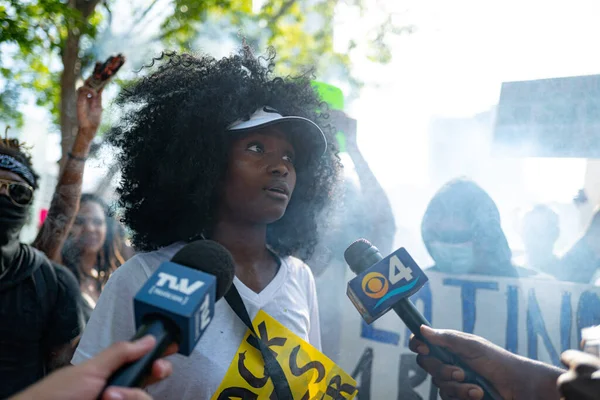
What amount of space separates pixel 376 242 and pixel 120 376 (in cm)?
Result: 273

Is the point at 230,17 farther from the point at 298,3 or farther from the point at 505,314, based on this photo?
the point at 505,314

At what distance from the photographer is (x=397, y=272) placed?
5.21 ft

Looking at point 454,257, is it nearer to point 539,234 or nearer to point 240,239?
point 539,234

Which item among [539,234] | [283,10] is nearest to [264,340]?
[539,234]

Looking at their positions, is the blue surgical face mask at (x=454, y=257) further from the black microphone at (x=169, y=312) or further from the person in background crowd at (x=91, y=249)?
the person in background crowd at (x=91, y=249)

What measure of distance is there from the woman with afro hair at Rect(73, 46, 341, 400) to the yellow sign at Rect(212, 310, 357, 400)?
5 cm

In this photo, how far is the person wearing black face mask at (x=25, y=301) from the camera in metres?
2.35

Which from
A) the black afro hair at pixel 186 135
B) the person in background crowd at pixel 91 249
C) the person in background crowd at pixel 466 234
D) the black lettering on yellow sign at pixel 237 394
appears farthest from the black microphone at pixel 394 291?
the person in background crowd at pixel 91 249

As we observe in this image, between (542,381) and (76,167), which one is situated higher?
(76,167)

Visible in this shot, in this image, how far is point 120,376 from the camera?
89 cm

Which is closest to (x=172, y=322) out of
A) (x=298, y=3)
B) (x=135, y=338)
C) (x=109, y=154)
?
(x=135, y=338)

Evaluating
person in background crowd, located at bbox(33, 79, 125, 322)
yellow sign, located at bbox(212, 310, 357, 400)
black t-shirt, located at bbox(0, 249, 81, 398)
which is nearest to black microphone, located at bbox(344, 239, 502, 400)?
yellow sign, located at bbox(212, 310, 357, 400)

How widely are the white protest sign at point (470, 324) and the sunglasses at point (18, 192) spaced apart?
2.03 meters

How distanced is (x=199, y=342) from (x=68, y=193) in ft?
5.45
